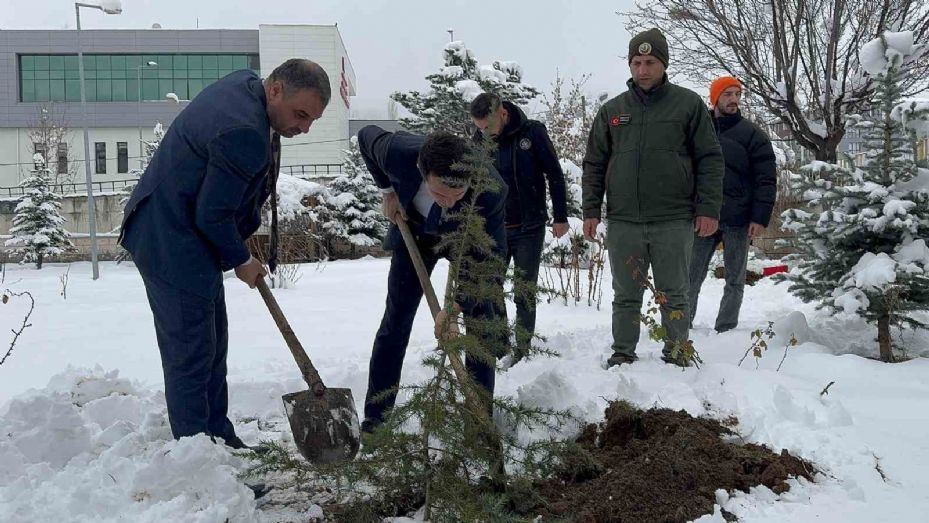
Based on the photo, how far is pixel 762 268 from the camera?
10.2 m

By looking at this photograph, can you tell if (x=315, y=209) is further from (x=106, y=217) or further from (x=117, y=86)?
(x=117, y=86)

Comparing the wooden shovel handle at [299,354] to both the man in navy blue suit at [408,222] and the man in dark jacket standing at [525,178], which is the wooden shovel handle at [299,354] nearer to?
the man in navy blue suit at [408,222]

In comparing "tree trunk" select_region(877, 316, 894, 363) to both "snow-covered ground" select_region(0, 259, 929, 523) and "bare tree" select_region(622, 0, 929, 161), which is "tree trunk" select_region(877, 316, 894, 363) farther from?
"bare tree" select_region(622, 0, 929, 161)

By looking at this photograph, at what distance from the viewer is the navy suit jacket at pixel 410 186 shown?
9.60 ft

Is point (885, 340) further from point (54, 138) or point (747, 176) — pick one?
point (54, 138)

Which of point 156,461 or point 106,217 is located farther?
point 106,217

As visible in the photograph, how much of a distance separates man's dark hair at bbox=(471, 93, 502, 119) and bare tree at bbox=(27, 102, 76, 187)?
34846 millimetres

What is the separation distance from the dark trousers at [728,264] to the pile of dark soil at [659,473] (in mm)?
2255

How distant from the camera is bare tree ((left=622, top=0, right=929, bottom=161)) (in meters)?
8.62

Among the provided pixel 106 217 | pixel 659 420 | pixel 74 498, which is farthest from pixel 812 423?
pixel 106 217

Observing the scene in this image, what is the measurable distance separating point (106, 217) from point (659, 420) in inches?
1137

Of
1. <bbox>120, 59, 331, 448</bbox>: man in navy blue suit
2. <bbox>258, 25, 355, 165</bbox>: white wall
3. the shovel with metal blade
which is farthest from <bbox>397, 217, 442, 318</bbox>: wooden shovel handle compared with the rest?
<bbox>258, 25, 355, 165</bbox>: white wall

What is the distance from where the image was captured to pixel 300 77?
2.61 meters

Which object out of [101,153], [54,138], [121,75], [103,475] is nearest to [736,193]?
[103,475]
